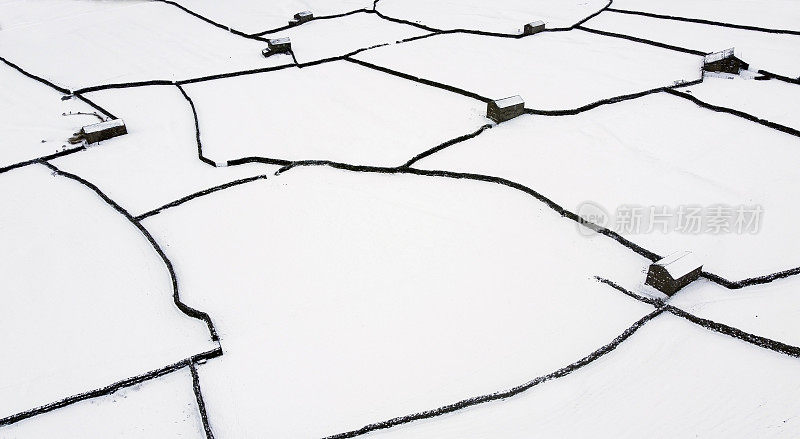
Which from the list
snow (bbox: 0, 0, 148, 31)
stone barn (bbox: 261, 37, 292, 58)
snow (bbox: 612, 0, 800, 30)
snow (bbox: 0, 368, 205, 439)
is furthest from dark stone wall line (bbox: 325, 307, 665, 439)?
snow (bbox: 0, 0, 148, 31)

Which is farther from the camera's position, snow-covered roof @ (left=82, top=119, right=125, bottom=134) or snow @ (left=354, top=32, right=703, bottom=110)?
snow @ (left=354, top=32, right=703, bottom=110)

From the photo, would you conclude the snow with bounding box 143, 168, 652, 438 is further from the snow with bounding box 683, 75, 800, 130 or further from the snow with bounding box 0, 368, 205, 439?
the snow with bounding box 683, 75, 800, 130

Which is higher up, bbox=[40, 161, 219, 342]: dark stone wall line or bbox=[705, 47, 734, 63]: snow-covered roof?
bbox=[705, 47, 734, 63]: snow-covered roof

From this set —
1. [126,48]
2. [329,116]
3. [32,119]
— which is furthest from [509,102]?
[126,48]

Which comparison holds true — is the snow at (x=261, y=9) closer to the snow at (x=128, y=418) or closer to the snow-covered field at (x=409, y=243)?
the snow-covered field at (x=409, y=243)

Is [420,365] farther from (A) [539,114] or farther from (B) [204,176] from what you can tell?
(A) [539,114]

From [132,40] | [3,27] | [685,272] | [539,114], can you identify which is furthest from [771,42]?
[3,27]

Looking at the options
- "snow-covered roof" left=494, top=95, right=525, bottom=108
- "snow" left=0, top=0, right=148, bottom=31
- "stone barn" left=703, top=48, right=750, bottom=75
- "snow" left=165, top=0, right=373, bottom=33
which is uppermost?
"snow" left=0, top=0, right=148, bottom=31

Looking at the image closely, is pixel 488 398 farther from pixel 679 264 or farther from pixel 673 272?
pixel 679 264
